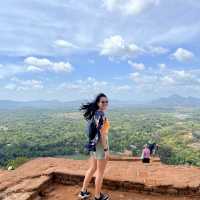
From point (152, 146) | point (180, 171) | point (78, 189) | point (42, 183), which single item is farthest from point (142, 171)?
point (152, 146)

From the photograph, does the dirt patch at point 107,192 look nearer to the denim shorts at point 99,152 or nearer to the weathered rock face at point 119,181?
the weathered rock face at point 119,181

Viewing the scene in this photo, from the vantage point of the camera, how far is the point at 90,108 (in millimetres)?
5246

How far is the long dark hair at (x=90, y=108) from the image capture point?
17.2ft

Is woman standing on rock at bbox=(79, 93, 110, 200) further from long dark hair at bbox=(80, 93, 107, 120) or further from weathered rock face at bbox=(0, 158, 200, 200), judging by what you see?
weathered rock face at bbox=(0, 158, 200, 200)

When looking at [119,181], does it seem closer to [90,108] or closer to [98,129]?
[98,129]

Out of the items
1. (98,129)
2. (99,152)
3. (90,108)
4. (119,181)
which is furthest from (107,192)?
(90,108)

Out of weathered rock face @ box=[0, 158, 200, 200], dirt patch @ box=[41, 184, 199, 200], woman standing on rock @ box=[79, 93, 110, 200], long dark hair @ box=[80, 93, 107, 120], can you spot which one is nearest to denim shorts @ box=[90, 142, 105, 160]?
woman standing on rock @ box=[79, 93, 110, 200]

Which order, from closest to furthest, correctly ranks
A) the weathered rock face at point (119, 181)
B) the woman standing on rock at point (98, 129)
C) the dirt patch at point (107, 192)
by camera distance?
the woman standing on rock at point (98, 129), the dirt patch at point (107, 192), the weathered rock face at point (119, 181)

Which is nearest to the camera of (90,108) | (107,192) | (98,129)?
(98,129)

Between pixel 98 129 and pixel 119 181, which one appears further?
pixel 119 181

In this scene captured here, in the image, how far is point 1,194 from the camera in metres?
5.92

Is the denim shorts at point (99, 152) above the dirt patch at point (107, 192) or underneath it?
above

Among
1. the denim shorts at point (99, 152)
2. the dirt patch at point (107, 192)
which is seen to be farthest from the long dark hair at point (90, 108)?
the dirt patch at point (107, 192)

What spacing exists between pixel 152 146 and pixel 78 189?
24.3 ft
